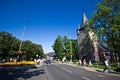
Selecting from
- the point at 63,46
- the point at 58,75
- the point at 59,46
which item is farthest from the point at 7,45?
the point at 63,46

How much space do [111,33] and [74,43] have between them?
68.2 m

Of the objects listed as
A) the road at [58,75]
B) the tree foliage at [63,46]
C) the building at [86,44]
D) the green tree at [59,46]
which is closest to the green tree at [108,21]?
the road at [58,75]

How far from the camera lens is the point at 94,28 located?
136ft

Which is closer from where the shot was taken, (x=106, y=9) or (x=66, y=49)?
(x=106, y=9)

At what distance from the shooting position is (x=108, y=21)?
38594 mm

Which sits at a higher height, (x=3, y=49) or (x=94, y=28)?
(x=94, y=28)

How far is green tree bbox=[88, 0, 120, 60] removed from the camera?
36763mm

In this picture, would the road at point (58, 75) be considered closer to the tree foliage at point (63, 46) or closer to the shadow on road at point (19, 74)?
the shadow on road at point (19, 74)

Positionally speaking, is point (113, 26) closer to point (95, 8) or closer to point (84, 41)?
point (95, 8)

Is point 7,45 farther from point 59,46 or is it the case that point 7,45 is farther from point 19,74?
point 59,46

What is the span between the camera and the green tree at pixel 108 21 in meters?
36.8

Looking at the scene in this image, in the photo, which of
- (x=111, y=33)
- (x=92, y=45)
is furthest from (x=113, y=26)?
(x=92, y=45)

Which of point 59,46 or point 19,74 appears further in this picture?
point 59,46

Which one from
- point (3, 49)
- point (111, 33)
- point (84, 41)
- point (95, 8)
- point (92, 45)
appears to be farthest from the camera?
point (84, 41)
